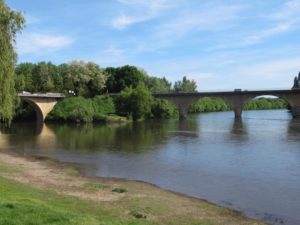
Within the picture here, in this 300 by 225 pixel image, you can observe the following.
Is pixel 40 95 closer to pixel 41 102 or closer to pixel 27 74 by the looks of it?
pixel 41 102

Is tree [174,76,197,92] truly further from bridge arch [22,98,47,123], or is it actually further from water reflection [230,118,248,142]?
water reflection [230,118,248,142]

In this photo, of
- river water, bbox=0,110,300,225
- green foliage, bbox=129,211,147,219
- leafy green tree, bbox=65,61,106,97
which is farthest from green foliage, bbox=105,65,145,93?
green foliage, bbox=129,211,147,219

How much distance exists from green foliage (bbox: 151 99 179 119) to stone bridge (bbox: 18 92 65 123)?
896 inches

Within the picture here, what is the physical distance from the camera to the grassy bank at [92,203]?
1245 cm

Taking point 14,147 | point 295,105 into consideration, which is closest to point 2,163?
point 14,147

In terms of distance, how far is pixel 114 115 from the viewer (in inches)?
3686

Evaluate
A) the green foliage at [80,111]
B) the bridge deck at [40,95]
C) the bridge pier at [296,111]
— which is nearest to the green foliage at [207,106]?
the bridge pier at [296,111]

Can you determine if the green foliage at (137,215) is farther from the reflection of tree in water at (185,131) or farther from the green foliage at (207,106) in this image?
the green foliage at (207,106)

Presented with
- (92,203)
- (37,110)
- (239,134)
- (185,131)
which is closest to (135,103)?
(37,110)

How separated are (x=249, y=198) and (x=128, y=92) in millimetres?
75822

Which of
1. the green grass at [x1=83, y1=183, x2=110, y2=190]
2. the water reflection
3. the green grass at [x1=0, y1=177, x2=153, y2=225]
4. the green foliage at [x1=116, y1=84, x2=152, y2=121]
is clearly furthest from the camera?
the green foliage at [x1=116, y1=84, x2=152, y2=121]

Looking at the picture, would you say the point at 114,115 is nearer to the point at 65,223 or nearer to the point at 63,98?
the point at 63,98

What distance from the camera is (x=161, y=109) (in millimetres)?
104875

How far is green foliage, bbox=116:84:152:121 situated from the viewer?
9225 cm
